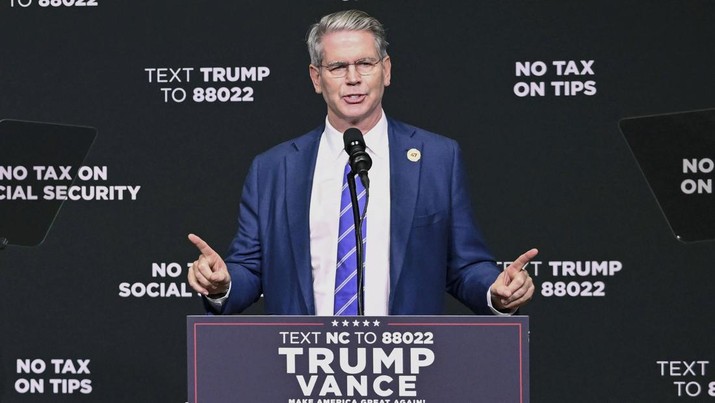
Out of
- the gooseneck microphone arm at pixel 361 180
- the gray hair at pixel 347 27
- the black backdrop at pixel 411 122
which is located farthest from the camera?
the black backdrop at pixel 411 122

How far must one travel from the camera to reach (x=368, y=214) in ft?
9.20

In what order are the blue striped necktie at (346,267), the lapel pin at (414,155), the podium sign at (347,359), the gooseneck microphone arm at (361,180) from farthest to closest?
the lapel pin at (414,155) → the blue striped necktie at (346,267) → the gooseneck microphone arm at (361,180) → the podium sign at (347,359)

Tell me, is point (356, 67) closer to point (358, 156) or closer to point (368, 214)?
point (368, 214)

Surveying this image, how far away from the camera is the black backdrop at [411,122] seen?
12.2 feet

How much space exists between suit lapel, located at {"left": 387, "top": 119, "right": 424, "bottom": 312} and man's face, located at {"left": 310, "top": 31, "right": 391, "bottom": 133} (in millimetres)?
130

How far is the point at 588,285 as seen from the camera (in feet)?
12.3

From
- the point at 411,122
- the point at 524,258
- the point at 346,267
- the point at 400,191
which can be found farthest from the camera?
the point at 411,122

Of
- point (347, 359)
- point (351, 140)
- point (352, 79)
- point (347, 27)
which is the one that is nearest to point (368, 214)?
point (352, 79)

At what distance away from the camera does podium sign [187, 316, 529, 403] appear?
6.27 ft

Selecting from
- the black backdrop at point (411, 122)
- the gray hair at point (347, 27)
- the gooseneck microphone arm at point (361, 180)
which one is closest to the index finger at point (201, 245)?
the gooseneck microphone arm at point (361, 180)

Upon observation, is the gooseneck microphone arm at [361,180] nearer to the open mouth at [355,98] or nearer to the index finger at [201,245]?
the index finger at [201,245]

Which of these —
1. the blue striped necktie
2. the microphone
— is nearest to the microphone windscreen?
the microphone

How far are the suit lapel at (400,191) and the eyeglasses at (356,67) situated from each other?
0.72 feet

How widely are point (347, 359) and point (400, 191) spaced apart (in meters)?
0.98
